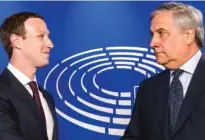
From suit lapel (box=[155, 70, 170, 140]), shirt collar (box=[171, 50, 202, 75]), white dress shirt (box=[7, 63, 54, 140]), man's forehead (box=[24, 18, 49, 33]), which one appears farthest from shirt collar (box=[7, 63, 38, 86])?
shirt collar (box=[171, 50, 202, 75])

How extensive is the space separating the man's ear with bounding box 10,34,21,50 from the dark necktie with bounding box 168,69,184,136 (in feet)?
2.55

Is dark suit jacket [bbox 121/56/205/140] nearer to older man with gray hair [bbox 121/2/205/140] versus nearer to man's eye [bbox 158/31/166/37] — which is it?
older man with gray hair [bbox 121/2/205/140]

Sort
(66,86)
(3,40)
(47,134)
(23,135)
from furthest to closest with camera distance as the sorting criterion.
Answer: (66,86), (3,40), (47,134), (23,135)

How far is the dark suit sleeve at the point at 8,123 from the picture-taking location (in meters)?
1.76

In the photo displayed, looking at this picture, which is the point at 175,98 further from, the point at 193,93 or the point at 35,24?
the point at 35,24

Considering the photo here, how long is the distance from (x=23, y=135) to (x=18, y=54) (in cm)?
44

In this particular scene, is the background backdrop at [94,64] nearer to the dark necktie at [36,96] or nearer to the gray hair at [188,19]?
the dark necktie at [36,96]

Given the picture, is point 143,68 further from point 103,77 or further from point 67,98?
point 67,98

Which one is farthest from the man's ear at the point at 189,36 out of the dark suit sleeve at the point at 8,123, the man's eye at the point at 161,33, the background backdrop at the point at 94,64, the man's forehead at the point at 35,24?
the background backdrop at the point at 94,64

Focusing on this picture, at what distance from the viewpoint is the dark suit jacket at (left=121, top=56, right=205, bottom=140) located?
1724 mm

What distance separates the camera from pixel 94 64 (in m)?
2.83

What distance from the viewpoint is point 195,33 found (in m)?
1.89

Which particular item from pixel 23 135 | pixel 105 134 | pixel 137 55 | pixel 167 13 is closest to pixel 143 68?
pixel 137 55

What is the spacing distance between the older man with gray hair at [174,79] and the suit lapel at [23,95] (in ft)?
1.40
